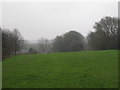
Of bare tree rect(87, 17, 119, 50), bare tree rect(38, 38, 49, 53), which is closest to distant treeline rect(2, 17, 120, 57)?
bare tree rect(87, 17, 119, 50)

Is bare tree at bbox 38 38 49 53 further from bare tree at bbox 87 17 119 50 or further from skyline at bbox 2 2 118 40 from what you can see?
bare tree at bbox 87 17 119 50

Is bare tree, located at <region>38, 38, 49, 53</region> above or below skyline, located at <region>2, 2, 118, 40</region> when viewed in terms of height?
below

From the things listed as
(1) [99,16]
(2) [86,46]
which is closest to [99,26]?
(1) [99,16]

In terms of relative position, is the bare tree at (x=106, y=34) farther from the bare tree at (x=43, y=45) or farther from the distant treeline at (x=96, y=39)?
the bare tree at (x=43, y=45)

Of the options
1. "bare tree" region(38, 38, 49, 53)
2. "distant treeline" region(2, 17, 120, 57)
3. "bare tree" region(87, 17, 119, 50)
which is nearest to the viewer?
"distant treeline" region(2, 17, 120, 57)

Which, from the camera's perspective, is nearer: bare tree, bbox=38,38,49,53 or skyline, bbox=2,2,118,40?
skyline, bbox=2,2,118,40

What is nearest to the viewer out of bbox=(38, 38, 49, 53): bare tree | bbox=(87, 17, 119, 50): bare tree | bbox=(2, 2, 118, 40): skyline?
bbox=(2, 2, 118, 40): skyline

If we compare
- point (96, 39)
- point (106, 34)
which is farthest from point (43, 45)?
point (106, 34)

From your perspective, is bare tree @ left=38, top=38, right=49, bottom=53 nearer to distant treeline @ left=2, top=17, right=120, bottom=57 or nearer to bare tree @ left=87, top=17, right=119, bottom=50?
distant treeline @ left=2, top=17, right=120, bottom=57

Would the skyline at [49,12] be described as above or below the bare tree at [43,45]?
above

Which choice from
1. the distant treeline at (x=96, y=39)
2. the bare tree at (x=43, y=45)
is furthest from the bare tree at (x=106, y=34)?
the bare tree at (x=43, y=45)

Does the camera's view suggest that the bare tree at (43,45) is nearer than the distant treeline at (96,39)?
No

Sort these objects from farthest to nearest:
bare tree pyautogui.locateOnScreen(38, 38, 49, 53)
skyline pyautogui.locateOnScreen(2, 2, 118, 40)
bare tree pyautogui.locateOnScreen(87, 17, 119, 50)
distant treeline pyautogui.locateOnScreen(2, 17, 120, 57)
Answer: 1. bare tree pyautogui.locateOnScreen(38, 38, 49, 53)
2. bare tree pyautogui.locateOnScreen(87, 17, 119, 50)
3. distant treeline pyautogui.locateOnScreen(2, 17, 120, 57)
4. skyline pyautogui.locateOnScreen(2, 2, 118, 40)

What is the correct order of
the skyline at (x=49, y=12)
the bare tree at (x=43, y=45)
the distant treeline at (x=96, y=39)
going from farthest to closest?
the bare tree at (x=43, y=45)
the distant treeline at (x=96, y=39)
the skyline at (x=49, y=12)
